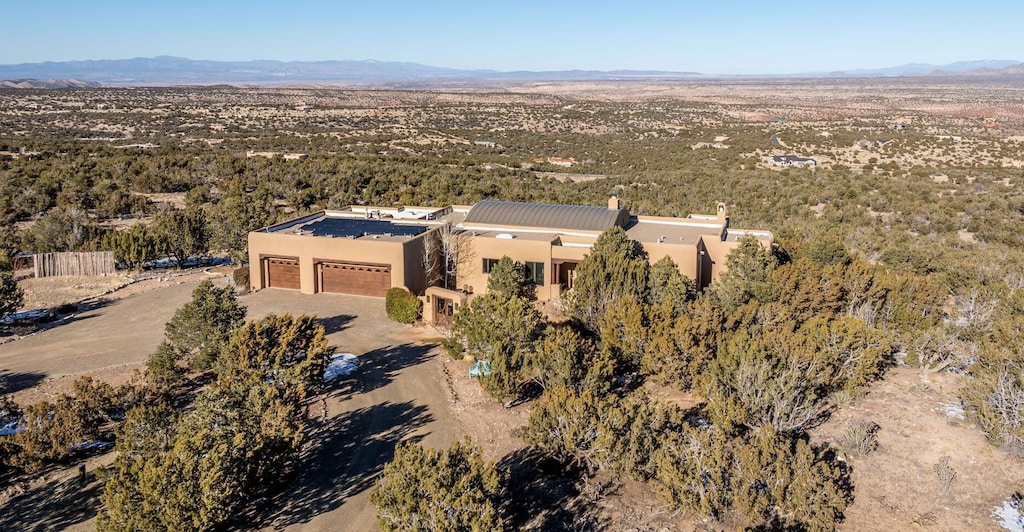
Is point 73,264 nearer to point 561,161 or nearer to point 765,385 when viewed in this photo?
point 765,385

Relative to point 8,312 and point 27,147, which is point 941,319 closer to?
point 8,312

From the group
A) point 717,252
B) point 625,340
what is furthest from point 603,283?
point 717,252

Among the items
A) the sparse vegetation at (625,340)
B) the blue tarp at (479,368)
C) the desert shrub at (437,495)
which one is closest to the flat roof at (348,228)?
the sparse vegetation at (625,340)

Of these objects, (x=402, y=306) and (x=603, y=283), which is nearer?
(x=603, y=283)

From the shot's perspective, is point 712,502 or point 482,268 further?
point 482,268

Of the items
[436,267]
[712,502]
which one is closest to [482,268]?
[436,267]

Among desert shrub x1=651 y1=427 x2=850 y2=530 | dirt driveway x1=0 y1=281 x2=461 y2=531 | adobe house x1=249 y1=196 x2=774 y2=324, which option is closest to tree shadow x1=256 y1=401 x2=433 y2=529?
dirt driveway x1=0 y1=281 x2=461 y2=531
